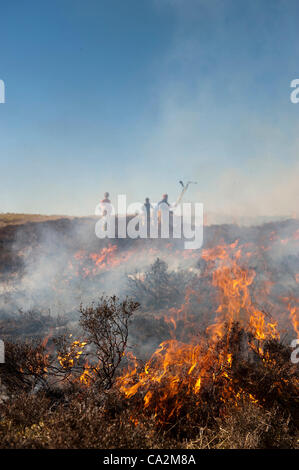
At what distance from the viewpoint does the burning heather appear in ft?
10.8

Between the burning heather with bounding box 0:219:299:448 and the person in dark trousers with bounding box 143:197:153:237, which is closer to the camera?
the burning heather with bounding box 0:219:299:448

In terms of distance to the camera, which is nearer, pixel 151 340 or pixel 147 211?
pixel 151 340

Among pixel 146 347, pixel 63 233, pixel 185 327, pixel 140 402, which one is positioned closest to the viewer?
pixel 140 402

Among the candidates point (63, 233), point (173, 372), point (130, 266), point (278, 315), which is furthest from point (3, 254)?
point (278, 315)

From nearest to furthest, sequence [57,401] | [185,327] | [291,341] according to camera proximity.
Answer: [57,401]
[291,341]
[185,327]

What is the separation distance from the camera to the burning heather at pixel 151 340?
10.8ft

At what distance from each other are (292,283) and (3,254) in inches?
560

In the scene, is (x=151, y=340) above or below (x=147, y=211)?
below

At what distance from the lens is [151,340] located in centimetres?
733

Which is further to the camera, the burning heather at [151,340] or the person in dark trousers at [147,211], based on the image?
the person in dark trousers at [147,211]

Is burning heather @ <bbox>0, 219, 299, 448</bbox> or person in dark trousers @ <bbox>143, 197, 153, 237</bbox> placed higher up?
person in dark trousers @ <bbox>143, 197, 153, 237</bbox>

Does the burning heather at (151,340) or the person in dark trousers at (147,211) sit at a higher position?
the person in dark trousers at (147,211)
